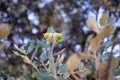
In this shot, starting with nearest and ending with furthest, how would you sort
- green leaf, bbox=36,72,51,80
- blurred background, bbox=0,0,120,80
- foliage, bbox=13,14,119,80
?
foliage, bbox=13,14,119,80, green leaf, bbox=36,72,51,80, blurred background, bbox=0,0,120,80

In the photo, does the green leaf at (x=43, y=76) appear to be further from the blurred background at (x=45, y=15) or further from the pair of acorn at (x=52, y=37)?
the blurred background at (x=45, y=15)

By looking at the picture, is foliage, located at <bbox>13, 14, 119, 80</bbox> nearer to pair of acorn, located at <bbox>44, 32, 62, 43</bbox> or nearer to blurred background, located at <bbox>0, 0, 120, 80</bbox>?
pair of acorn, located at <bbox>44, 32, 62, 43</bbox>

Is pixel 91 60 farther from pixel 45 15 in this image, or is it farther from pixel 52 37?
pixel 45 15

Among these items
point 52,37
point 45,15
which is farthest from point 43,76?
point 45,15

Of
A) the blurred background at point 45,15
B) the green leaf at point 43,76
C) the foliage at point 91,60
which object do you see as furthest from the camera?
the blurred background at point 45,15

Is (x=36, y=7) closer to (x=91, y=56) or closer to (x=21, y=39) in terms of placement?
(x=21, y=39)

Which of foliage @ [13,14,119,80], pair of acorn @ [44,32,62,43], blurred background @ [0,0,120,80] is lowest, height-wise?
foliage @ [13,14,119,80]

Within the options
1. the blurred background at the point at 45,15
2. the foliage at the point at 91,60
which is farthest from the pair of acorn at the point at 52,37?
the blurred background at the point at 45,15

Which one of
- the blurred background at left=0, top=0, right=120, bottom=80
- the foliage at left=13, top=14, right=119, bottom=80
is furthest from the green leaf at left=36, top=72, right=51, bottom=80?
the blurred background at left=0, top=0, right=120, bottom=80

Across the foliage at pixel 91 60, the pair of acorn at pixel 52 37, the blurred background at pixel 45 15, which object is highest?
the blurred background at pixel 45 15

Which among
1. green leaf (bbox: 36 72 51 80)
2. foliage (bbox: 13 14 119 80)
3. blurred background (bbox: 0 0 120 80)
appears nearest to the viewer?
foliage (bbox: 13 14 119 80)

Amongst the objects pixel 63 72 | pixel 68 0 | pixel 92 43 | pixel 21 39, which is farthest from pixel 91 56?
pixel 68 0
